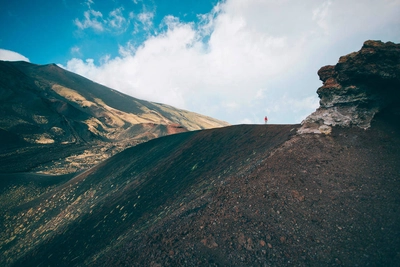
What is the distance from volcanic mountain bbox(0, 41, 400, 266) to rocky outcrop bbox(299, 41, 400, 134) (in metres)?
0.04

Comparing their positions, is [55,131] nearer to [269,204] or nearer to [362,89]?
[269,204]

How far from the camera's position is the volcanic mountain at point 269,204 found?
4965 millimetres

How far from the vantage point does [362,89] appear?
28.3ft

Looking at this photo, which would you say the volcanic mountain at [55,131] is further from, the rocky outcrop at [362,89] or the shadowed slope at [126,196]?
the rocky outcrop at [362,89]

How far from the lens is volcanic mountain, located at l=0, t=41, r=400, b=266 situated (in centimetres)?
496

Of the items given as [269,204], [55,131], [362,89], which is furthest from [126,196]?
[55,131]

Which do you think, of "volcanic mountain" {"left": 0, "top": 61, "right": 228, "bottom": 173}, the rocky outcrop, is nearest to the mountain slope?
the rocky outcrop

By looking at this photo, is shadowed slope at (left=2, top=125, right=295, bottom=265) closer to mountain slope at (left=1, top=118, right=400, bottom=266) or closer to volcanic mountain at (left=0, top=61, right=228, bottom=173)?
mountain slope at (left=1, top=118, right=400, bottom=266)

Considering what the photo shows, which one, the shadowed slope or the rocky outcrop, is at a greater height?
the rocky outcrop

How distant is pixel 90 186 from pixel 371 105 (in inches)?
786

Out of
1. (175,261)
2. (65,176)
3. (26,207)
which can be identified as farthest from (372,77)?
(65,176)

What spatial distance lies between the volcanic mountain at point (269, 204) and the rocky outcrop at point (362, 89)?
0.04 meters

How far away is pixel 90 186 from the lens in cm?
1733

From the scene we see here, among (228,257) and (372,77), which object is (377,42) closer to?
(372,77)
